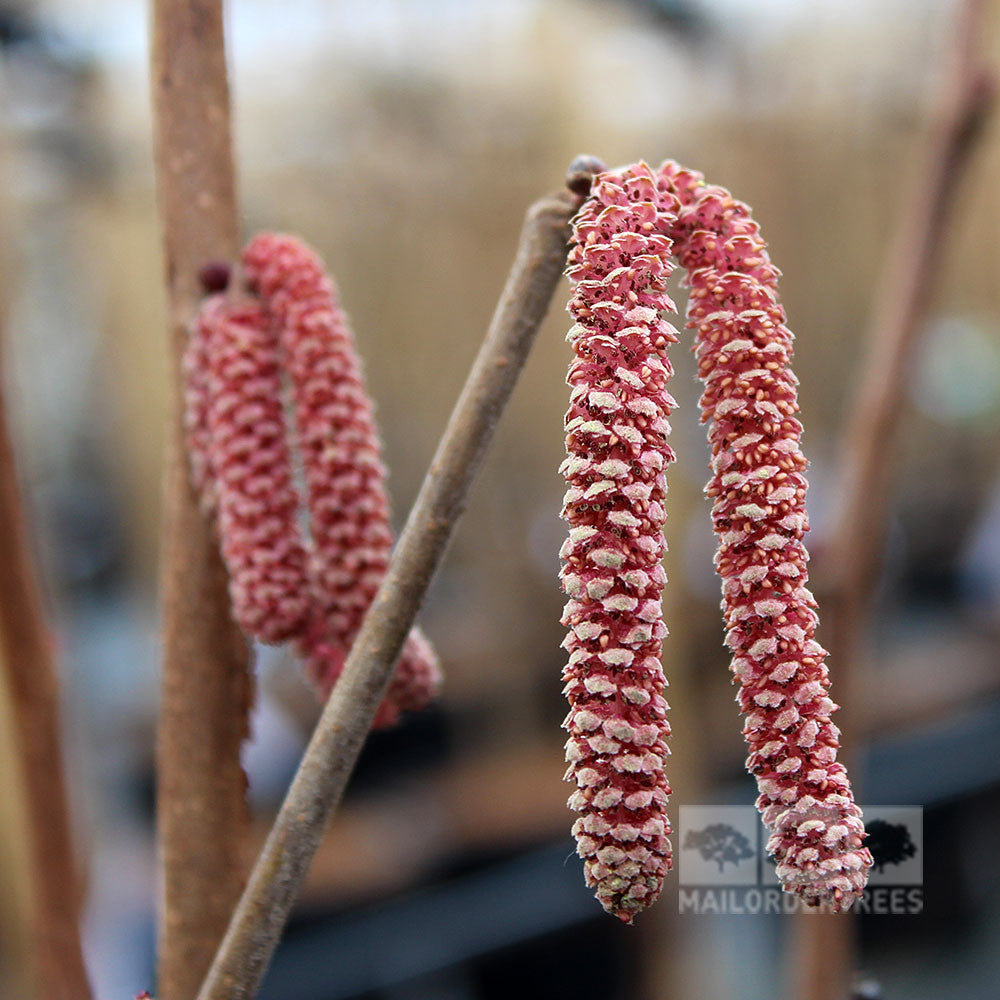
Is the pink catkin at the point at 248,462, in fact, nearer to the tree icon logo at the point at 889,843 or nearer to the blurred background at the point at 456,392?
the tree icon logo at the point at 889,843

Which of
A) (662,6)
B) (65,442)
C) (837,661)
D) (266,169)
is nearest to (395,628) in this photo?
(837,661)

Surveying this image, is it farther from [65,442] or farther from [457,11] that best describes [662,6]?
[65,442]

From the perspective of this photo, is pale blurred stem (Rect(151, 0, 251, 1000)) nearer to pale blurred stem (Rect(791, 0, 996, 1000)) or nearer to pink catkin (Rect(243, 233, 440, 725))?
pink catkin (Rect(243, 233, 440, 725))

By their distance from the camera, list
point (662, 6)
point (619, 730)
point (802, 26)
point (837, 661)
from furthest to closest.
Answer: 1. point (802, 26)
2. point (662, 6)
3. point (837, 661)
4. point (619, 730)

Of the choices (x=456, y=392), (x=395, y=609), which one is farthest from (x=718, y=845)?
(x=456, y=392)

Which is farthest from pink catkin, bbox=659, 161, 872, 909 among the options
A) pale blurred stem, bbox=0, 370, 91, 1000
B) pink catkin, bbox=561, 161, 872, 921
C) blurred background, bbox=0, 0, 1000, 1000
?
blurred background, bbox=0, 0, 1000, 1000

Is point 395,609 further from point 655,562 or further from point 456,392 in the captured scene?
point 456,392
